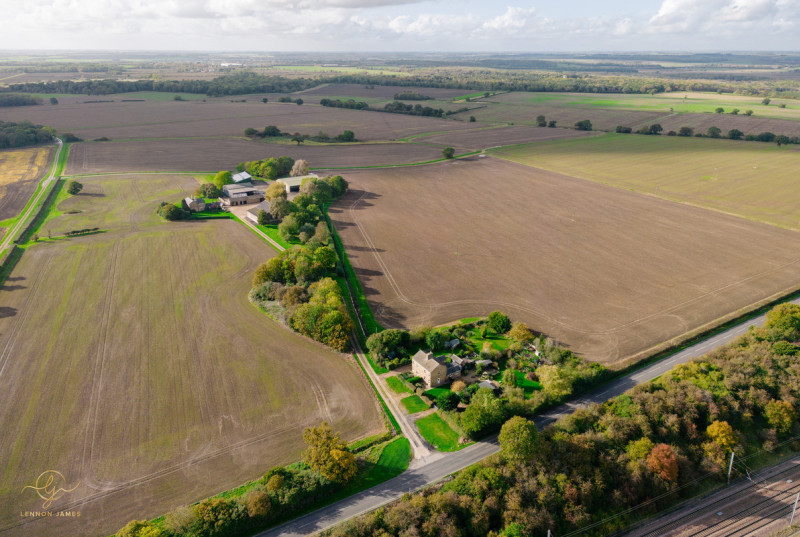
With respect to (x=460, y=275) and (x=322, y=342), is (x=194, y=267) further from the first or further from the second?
(x=460, y=275)

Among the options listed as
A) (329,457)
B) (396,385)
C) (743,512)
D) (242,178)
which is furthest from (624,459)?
(242,178)

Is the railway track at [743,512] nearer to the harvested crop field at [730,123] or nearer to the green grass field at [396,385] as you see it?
the green grass field at [396,385]

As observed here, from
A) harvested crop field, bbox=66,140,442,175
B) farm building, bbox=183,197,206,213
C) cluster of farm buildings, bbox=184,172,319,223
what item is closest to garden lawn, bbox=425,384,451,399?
cluster of farm buildings, bbox=184,172,319,223

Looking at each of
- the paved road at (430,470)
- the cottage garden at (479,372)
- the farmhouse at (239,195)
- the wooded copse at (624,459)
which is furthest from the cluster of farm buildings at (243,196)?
the wooded copse at (624,459)

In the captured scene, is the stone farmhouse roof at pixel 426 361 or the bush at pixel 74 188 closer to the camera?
the stone farmhouse roof at pixel 426 361

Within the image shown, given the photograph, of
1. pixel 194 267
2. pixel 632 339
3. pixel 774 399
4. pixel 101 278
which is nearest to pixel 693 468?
pixel 774 399

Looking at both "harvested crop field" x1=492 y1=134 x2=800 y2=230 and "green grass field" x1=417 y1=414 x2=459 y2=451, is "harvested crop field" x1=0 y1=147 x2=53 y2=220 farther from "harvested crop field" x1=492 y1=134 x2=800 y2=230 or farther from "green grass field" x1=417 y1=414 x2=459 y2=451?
"harvested crop field" x1=492 y1=134 x2=800 y2=230

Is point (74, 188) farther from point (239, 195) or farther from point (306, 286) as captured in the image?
point (306, 286)
